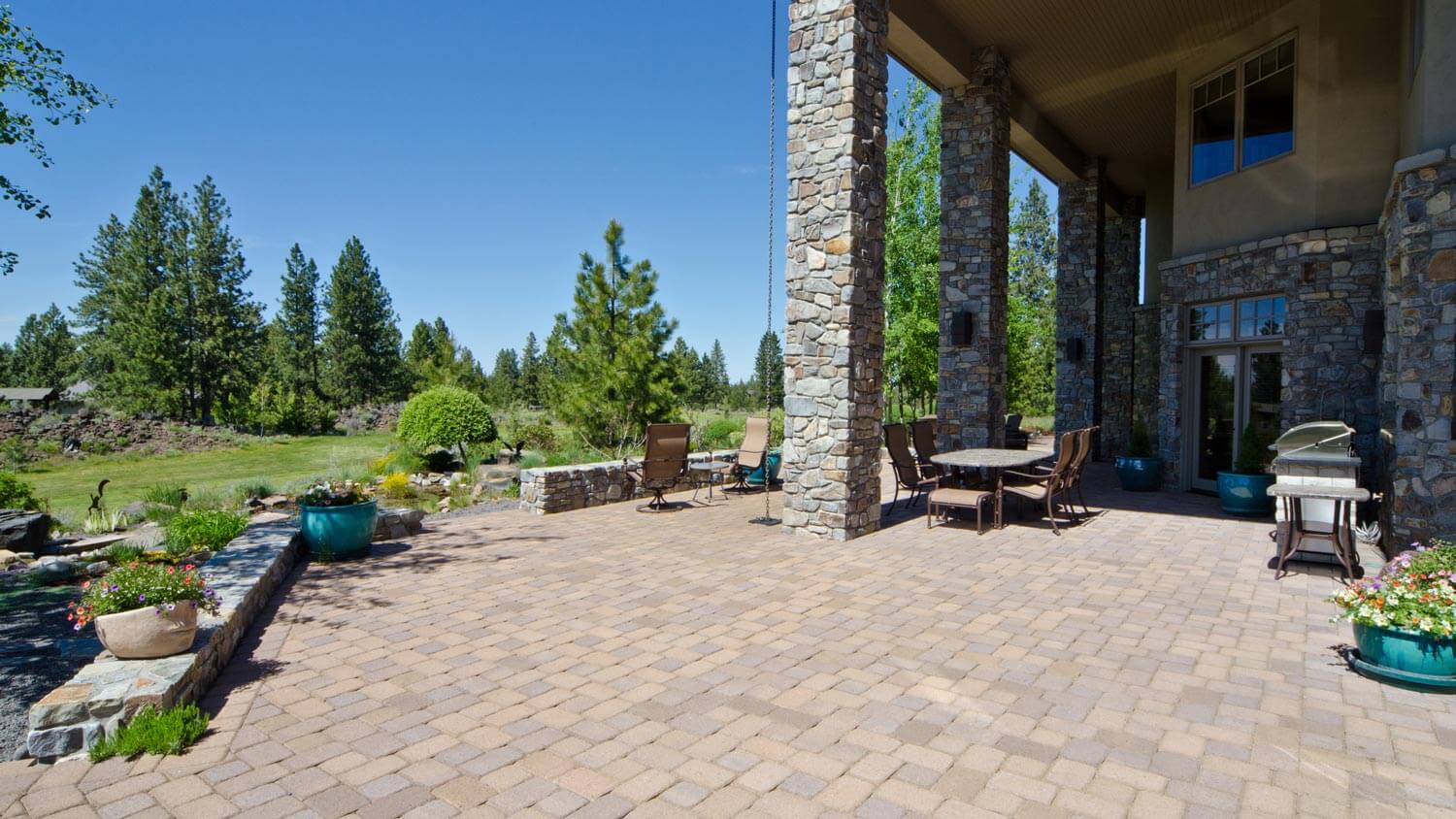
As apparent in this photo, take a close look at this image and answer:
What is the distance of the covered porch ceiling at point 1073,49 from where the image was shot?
837cm

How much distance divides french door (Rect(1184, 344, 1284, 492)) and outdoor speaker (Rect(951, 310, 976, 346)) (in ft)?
9.37

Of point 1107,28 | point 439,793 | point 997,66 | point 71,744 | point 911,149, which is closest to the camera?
point 439,793

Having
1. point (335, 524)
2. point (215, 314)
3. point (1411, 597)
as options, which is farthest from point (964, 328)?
point (215, 314)

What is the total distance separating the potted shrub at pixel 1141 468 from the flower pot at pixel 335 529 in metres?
9.56

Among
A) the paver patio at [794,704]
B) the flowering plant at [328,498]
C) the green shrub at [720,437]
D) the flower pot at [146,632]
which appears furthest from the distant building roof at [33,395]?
the flower pot at [146,632]

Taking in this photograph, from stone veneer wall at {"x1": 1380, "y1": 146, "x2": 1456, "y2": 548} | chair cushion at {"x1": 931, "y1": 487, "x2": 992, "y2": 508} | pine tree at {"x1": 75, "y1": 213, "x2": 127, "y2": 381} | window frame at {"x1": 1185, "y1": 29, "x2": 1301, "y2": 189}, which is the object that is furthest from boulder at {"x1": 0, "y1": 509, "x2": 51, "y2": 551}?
pine tree at {"x1": 75, "y1": 213, "x2": 127, "y2": 381}

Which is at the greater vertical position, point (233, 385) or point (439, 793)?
point (233, 385)

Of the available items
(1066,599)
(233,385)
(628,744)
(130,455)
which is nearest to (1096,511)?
(1066,599)

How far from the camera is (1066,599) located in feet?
15.7

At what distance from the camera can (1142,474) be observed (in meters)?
9.83

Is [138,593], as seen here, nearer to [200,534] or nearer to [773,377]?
[200,534]

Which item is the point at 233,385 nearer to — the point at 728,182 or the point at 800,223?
the point at 728,182

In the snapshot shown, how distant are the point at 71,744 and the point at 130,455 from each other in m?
22.1

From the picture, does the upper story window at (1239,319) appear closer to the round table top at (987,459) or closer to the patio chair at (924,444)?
the round table top at (987,459)
